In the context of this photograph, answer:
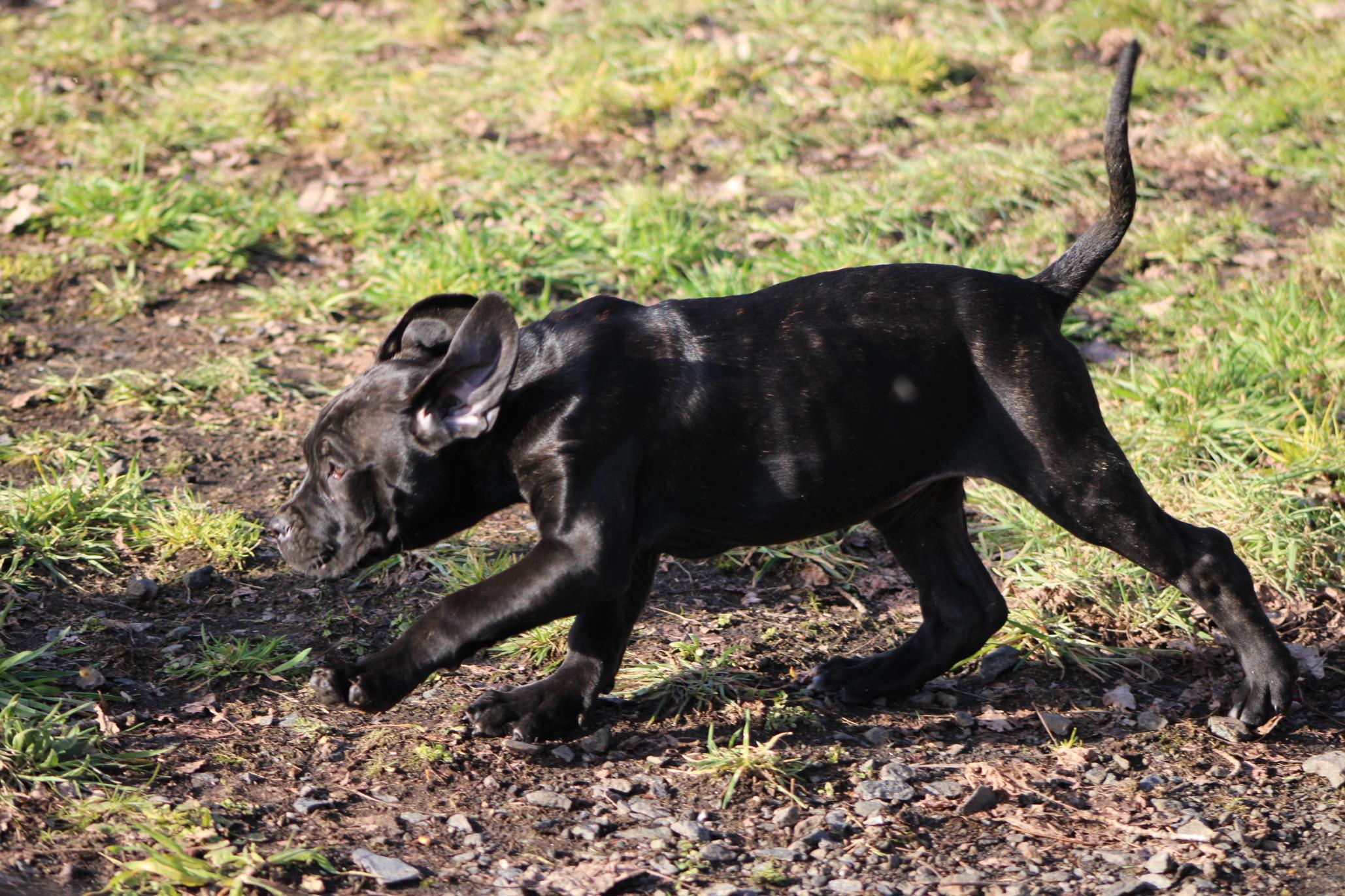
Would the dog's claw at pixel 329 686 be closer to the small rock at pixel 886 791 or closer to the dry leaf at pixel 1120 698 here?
the small rock at pixel 886 791

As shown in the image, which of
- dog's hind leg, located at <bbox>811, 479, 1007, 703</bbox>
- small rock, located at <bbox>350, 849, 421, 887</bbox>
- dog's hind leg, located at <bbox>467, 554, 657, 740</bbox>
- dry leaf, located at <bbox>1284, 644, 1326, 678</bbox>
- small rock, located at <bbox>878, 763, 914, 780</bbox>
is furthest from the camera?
dry leaf, located at <bbox>1284, 644, 1326, 678</bbox>

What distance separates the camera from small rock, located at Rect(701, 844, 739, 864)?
3.62 m

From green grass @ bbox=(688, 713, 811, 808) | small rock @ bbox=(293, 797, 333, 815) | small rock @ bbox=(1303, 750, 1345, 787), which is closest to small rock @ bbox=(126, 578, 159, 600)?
small rock @ bbox=(293, 797, 333, 815)

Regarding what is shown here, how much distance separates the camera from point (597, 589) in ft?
12.3

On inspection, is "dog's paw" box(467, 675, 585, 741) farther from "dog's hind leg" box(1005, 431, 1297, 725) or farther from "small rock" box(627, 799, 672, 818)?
"dog's hind leg" box(1005, 431, 1297, 725)

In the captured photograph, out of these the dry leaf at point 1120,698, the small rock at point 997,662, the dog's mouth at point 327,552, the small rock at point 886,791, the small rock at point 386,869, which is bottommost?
the small rock at point 997,662

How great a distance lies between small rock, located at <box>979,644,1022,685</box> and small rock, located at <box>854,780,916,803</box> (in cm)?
89

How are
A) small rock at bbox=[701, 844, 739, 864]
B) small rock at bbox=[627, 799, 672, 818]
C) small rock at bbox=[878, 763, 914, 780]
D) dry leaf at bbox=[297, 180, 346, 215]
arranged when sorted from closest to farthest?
small rock at bbox=[701, 844, 739, 864]
small rock at bbox=[627, 799, 672, 818]
small rock at bbox=[878, 763, 914, 780]
dry leaf at bbox=[297, 180, 346, 215]

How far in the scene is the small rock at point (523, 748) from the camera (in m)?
4.11

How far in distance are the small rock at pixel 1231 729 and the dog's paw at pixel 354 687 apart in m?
2.53

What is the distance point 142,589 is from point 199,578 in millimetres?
200

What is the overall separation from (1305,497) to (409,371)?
351cm

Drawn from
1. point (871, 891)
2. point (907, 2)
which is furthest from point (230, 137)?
point (871, 891)

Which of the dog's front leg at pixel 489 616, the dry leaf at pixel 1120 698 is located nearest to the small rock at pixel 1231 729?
the dry leaf at pixel 1120 698
